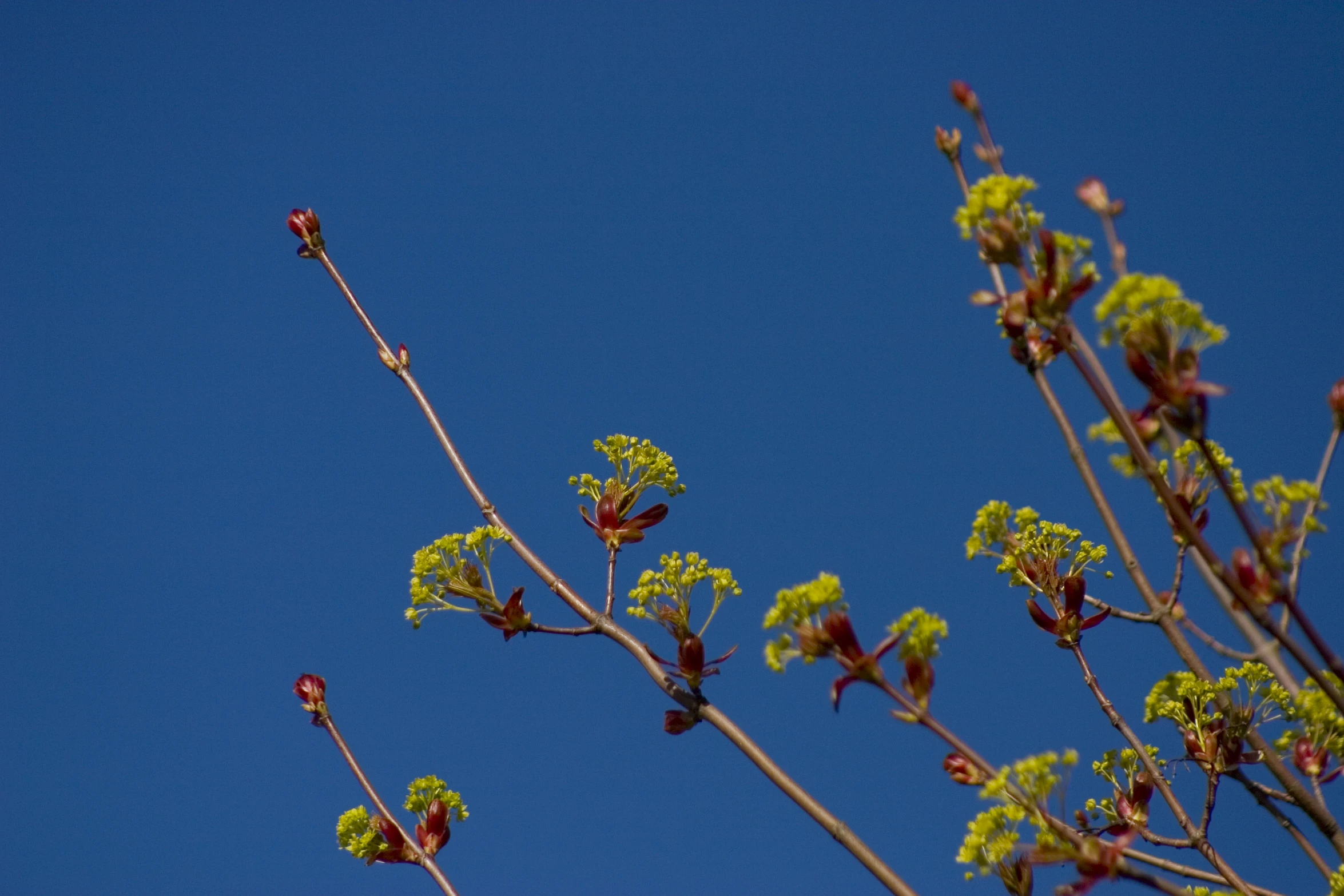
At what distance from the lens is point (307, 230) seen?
3.94 m

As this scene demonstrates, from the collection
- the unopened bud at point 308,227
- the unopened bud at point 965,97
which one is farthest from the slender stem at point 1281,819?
the unopened bud at point 308,227

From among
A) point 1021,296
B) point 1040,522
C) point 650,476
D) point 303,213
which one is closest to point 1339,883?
point 1040,522

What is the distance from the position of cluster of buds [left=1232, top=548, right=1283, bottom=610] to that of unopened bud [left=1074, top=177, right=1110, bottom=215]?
2.54 feet

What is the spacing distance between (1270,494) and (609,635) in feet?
6.21

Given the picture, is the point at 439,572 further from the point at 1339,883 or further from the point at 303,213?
the point at 1339,883

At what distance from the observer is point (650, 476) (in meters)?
3.94

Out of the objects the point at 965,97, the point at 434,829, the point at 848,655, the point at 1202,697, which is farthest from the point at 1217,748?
the point at 434,829

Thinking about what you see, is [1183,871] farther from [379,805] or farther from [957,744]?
[379,805]

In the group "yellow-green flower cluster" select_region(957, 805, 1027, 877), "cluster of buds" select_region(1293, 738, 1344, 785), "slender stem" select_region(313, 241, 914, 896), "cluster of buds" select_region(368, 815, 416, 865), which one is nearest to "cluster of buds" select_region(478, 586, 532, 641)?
"slender stem" select_region(313, 241, 914, 896)

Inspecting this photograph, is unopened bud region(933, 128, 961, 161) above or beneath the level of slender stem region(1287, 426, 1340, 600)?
above

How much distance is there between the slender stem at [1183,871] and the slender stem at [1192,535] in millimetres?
215

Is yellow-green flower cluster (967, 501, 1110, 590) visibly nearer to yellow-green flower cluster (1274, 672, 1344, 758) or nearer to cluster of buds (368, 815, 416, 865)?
yellow-green flower cluster (1274, 672, 1344, 758)

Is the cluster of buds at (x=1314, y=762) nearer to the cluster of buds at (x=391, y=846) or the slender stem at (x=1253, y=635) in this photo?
the slender stem at (x=1253, y=635)

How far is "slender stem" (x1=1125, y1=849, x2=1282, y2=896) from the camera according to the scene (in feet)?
8.43
